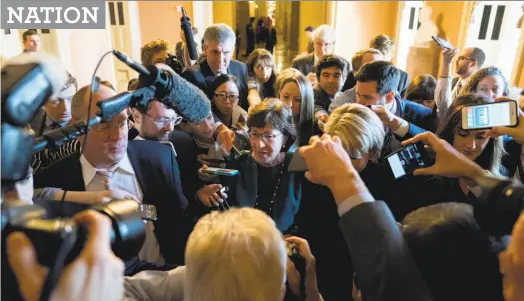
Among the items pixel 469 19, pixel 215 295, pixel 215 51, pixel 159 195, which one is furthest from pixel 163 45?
pixel 469 19

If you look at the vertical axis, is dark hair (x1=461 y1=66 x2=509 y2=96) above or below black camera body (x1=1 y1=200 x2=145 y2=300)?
above

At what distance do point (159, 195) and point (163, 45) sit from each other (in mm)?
1530

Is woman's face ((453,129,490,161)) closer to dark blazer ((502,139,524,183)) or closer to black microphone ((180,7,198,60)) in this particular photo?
dark blazer ((502,139,524,183))

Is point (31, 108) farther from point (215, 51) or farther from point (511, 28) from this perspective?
point (511, 28)

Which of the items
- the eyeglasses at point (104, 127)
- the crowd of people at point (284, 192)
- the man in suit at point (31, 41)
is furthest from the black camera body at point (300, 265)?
the man in suit at point (31, 41)

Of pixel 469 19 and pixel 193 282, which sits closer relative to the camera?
pixel 193 282

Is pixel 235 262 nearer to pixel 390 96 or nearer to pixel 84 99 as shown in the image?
pixel 84 99

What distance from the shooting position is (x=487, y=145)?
4.55 feet

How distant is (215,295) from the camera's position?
0.72 meters

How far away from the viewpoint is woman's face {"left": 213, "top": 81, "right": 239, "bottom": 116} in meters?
2.01

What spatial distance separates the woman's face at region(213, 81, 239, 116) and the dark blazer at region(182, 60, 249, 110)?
0.27ft

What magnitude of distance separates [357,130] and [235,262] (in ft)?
2.32

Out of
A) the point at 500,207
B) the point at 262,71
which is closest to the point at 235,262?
the point at 500,207

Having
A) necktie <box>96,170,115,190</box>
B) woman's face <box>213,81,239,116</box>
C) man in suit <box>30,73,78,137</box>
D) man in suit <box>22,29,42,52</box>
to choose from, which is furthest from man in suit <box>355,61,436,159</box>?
man in suit <box>22,29,42,52</box>
